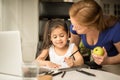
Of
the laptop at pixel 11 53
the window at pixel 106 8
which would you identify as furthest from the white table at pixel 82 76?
the window at pixel 106 8

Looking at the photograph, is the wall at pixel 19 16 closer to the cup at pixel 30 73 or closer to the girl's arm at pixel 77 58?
the girl's arm at pixel 77 58

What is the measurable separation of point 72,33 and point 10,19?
3.12 feet

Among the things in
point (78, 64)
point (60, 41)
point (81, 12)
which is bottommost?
point (78, 64)

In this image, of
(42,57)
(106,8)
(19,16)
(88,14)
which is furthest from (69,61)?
(19,16)

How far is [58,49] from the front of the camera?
3.71 feet

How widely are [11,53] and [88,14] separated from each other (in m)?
0.42

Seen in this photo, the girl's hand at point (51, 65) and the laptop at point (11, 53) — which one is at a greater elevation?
the laptop at point (11, 53)

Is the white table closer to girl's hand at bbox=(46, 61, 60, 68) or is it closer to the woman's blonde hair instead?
girl's hand at bbox=(46, 61, 60, 68)

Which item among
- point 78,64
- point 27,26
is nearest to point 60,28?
point 78,64

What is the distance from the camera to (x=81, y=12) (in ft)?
3.29

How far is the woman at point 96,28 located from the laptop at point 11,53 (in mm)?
384

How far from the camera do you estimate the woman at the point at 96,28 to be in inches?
39.5

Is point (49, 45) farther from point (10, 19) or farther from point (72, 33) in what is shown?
point (10, 19)

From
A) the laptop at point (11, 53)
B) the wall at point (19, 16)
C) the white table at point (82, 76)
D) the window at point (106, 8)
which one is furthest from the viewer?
the wall at point (19, 16)
